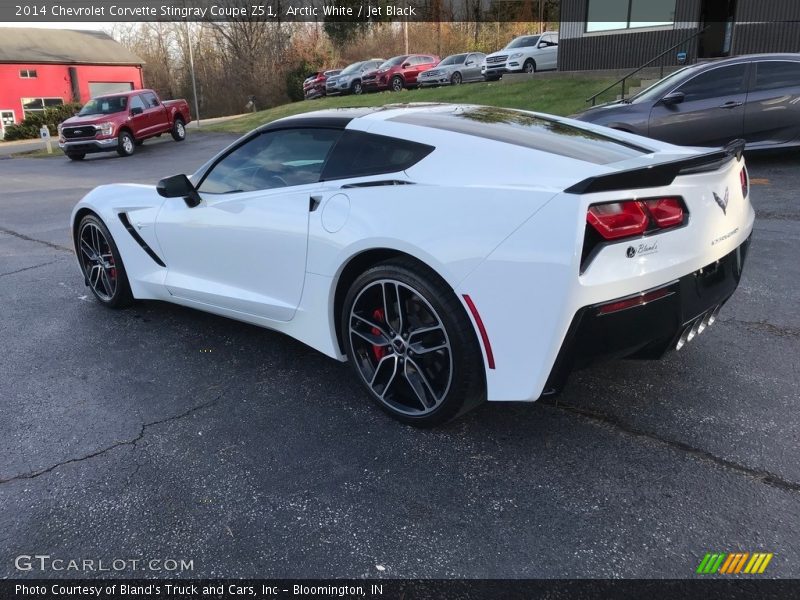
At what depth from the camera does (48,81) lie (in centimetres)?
3897

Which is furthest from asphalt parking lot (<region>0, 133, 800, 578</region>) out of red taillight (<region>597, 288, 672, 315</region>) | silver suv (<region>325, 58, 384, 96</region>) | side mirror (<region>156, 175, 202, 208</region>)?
silver suv (<region>325, 58, 384, 96</region>)

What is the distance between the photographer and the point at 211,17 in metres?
48.4

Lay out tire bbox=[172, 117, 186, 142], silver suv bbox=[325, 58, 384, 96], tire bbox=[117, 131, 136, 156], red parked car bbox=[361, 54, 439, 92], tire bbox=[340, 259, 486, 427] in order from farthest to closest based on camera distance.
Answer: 1. silver suv bbox=[325, 58, 384, 96]
2. red parked car bbox=[361, 54, 439, 92]
3. tire bbox=[172, 117, 186, 142]
4. tire bbox=[117, 131, 136, 156]
5. tire bbox=[340, 259, 486, 427]

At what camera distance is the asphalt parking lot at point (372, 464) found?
230 cm

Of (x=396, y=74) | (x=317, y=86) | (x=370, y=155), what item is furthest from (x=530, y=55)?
(x=370, y=155)

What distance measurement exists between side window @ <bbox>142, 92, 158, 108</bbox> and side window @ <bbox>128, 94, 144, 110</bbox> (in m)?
0.26

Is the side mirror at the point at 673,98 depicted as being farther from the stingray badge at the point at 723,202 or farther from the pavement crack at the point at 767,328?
the stingray badge at the point at 723,202

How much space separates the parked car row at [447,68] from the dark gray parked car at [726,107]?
15065mm

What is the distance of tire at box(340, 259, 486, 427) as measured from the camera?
2.78m

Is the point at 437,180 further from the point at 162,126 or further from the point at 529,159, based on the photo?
the point at 162,126

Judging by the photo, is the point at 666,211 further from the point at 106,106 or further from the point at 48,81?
the point at 48,81

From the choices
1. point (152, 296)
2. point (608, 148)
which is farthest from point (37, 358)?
point (608, 148)

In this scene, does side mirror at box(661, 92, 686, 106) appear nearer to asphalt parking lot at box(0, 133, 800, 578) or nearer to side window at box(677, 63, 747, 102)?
side window at box(677, 63, 747, 102)

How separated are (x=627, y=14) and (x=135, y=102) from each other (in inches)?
599
